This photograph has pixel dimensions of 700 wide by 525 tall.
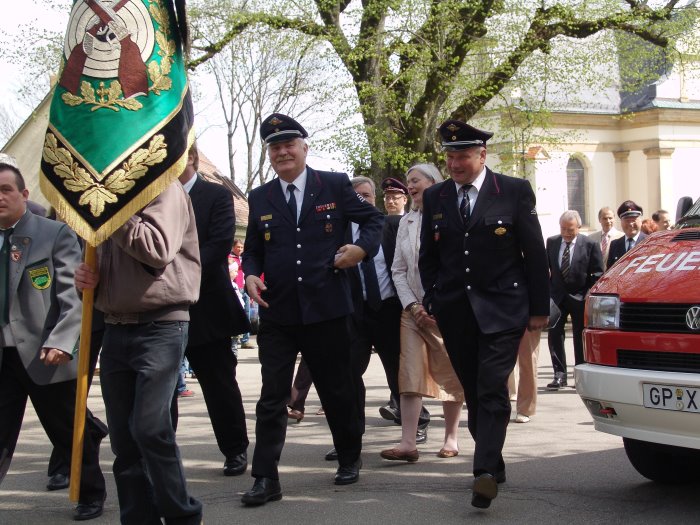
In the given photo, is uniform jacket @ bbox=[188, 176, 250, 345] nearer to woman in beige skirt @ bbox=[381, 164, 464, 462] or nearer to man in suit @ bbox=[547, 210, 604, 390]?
woman in beige skirt @ bbox=[381, 164, 464, 462]

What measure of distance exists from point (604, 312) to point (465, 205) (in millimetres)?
1076

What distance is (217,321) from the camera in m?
6.65

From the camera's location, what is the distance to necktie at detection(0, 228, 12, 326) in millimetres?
5445

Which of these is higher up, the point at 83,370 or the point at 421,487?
the point at 83,370

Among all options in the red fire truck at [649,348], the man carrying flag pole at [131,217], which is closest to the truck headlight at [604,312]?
the red fire truck at [649,348]

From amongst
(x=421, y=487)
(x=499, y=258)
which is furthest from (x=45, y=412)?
(x=499, y=258)

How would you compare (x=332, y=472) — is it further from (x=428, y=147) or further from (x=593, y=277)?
(x=428, y=147)

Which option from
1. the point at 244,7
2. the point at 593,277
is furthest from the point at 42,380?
the point at 244,7

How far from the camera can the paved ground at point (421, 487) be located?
545 centimetres

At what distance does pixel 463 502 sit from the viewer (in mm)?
5754

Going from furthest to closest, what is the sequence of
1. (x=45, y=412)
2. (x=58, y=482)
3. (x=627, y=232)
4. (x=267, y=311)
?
(x=627, y=232), (x=58, y=482), (x=267, y=311), (x=45, y=412)

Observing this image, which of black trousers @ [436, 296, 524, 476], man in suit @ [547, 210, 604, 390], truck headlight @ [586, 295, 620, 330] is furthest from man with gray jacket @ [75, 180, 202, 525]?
man in suit @ [547, 210, 604, 390]

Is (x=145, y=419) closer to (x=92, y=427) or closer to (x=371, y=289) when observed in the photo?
(x=92, y=427)

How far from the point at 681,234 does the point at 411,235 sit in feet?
7.58
